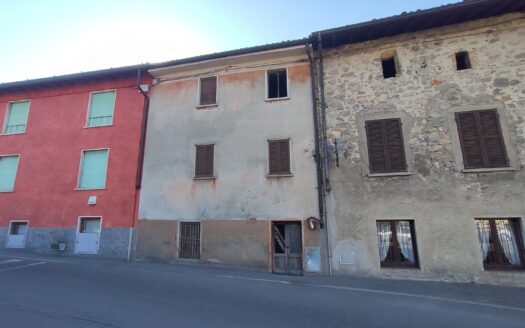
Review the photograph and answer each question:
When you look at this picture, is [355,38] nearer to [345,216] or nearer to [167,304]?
[345,216]

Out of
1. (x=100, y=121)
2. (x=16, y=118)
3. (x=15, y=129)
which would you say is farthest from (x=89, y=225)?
(x=16, y=118)

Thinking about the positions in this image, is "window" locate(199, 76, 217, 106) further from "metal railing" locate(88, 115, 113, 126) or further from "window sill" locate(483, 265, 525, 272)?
"window sill" locate(483, 265, 525, 272)

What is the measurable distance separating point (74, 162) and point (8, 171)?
12.6 feet

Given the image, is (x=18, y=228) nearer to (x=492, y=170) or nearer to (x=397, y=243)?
(x=397, y=243)

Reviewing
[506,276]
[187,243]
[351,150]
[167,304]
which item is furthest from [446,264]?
[187,243]

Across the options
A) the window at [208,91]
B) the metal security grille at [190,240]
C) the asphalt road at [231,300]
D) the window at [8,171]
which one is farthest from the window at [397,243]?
the window at [8,171]

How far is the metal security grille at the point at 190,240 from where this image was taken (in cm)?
1088

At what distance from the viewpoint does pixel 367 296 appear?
7.00 metres

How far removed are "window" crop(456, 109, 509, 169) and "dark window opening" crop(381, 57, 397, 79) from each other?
2.78m

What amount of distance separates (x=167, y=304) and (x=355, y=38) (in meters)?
10.4

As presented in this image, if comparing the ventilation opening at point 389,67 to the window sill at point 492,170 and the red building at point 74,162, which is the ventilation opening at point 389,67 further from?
the red building at point 74,162

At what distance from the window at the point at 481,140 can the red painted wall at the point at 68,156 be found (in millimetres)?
12145

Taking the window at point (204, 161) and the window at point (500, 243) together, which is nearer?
the window at point (500, 243)

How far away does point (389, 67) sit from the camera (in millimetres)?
10945
